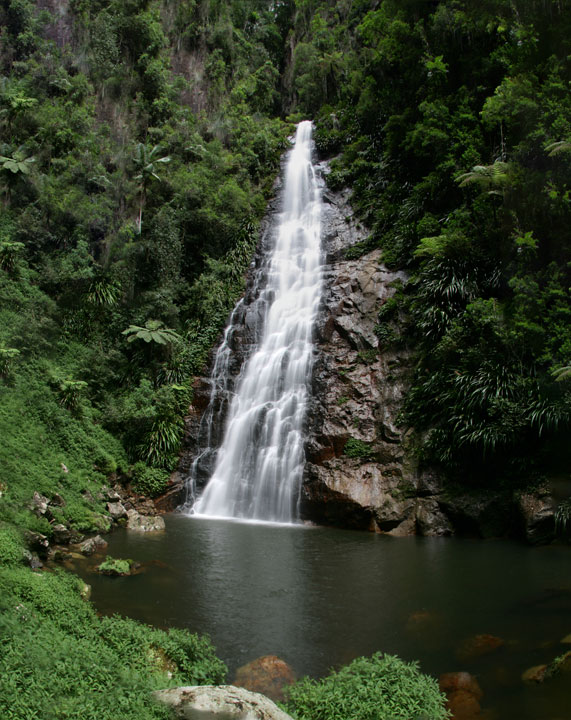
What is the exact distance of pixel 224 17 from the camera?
31906mm

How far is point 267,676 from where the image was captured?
5492mm

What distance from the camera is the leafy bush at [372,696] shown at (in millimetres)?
4195

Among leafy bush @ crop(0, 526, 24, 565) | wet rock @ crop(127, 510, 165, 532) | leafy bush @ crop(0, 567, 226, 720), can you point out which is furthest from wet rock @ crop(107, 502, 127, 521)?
leafy bush @ crop(0, 567, 226, 720)

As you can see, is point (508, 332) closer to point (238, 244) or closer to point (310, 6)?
point (238, 244)

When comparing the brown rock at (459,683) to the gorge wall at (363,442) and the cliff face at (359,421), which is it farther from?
the cliff face at (359,421)

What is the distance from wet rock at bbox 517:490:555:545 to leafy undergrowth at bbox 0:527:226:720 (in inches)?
310

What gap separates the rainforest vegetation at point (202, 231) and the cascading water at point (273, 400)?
1618mm

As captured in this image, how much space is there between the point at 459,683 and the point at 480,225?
1260cm

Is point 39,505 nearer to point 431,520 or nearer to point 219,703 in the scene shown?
point 219,703

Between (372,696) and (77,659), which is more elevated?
(77,659)

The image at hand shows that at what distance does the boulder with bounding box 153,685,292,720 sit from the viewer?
3.77 m

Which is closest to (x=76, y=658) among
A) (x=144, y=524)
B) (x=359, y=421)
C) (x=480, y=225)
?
(x=144, y=524)

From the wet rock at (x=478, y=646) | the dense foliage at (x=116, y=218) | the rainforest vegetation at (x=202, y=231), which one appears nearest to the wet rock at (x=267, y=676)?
the rainforest vegetation at (x=202, y=231)

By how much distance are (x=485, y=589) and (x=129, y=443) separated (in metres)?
11.4
